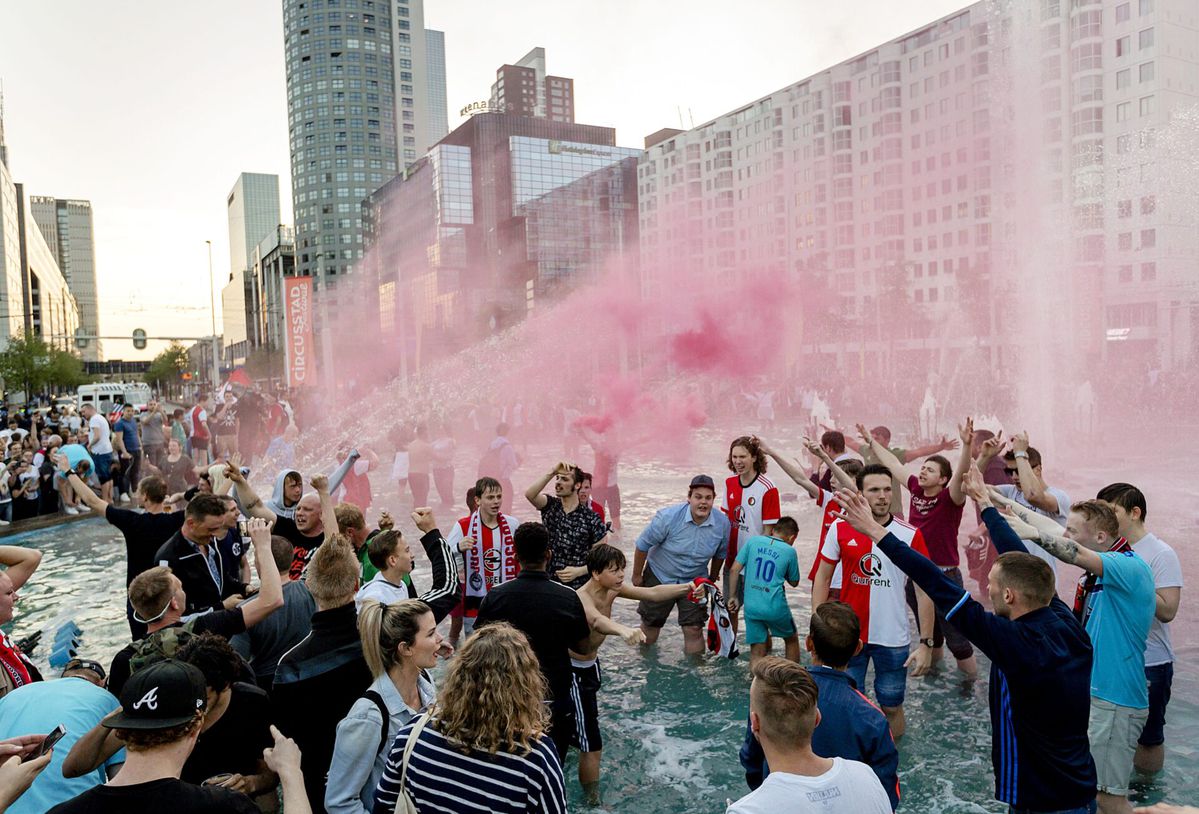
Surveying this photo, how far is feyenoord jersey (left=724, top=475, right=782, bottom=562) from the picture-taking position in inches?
272

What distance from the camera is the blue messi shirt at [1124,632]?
153 inches

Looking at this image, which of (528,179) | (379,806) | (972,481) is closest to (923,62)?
(972,481)

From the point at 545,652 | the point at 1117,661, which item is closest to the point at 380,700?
the point at 545,652

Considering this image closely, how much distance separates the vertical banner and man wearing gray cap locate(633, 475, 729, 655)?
25.6 meters

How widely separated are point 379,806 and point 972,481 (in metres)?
3.24

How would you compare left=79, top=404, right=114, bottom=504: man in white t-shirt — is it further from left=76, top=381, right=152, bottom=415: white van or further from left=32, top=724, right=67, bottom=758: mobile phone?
left=76, top=381, right=152, bottom=415: white van

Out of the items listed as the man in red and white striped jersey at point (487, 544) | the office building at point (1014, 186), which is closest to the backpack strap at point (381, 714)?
the man in red and white striped jersey at point (487, 544)

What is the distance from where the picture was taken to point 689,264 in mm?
29219

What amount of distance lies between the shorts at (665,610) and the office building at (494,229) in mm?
44748

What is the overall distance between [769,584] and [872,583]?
106 centimetres

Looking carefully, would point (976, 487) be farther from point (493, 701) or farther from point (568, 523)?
point (568, 523)

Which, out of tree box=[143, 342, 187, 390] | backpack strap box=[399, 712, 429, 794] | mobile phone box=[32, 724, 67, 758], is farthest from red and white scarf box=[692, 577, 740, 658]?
tree box=[143, 342, 187, 390]

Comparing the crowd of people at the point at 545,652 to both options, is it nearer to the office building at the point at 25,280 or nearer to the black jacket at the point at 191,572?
the black jacket at the point at 191,572

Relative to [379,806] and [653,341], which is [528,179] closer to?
[653,341]
